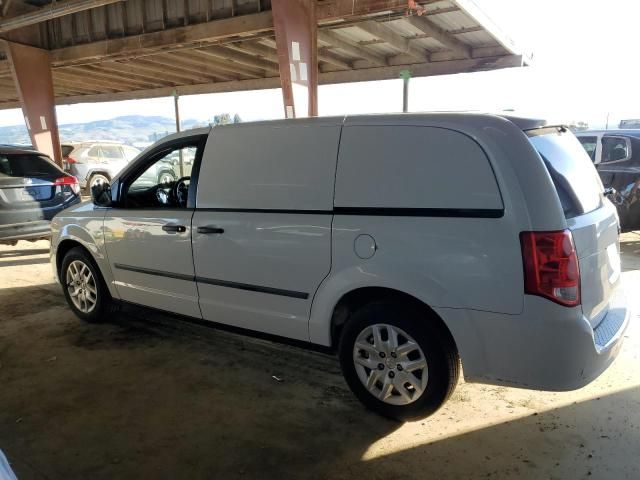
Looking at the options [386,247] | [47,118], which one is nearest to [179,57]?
[47,118]

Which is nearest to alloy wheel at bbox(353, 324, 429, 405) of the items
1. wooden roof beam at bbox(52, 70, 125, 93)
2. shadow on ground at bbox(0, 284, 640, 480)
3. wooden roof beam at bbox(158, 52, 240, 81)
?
shadow on ground at bbox(0, 284, 640, 480)

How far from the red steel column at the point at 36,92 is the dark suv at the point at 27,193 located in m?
6.63

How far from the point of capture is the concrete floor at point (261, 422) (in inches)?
101

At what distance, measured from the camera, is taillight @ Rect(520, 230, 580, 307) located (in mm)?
2375

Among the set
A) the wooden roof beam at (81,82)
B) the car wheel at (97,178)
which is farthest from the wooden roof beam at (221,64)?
the wooden roof beam at (81,82)

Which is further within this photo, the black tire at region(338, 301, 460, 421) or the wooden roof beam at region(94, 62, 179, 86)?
the wooden roof beam at region(94, 62, 179, 86)

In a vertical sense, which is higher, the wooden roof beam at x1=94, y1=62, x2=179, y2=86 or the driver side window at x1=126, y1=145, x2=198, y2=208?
the wooden roof beam at x1=94, y1=62, x2=179, y2=86

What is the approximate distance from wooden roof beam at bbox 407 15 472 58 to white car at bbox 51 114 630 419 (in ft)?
25.4

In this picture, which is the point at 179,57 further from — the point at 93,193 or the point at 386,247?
the point at 386,247

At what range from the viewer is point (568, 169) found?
2750 millimetres

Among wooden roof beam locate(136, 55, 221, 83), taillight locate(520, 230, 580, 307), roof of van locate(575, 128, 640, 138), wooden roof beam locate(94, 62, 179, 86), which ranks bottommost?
taillight locate(520, 230, 580, 307)

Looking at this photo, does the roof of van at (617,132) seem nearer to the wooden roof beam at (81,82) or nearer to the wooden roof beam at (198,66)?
the wooden roof beam at (198,66)

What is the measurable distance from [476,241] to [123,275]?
308cm

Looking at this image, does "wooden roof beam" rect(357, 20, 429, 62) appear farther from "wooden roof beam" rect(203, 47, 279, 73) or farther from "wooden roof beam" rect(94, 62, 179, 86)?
"wooden roof beam" rect(94, 62, 179, 86)
